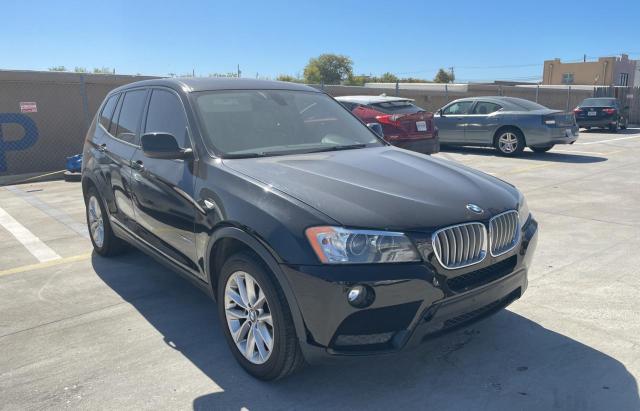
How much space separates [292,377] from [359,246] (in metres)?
1.01

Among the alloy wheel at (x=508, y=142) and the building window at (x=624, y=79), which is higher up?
the building window at (x=624, y=79)

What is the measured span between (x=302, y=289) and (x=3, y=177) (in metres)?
10.2

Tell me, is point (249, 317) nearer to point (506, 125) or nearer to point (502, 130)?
point (506, 125)

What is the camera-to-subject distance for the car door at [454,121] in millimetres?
14266

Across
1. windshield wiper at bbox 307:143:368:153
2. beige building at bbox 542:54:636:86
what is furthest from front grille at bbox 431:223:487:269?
beige building at bbox 542:54:636:86

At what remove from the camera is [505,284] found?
122 inches

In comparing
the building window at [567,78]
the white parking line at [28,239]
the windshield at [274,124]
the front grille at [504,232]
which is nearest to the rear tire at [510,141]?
the windshield at [274,124]

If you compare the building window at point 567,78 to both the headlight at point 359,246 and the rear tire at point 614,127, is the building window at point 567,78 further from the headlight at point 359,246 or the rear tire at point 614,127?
the headlight at point 359,246

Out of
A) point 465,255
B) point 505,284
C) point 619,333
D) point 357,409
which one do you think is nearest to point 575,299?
point 619,333

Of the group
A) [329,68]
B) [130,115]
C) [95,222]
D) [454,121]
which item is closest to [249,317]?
[130,115]

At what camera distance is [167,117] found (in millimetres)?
4082

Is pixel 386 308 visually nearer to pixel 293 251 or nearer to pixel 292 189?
pixel 293 251

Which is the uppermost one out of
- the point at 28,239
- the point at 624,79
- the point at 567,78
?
the point at 567,78

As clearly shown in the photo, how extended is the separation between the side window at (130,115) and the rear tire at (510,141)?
1042 cm
